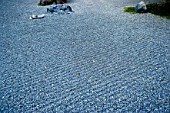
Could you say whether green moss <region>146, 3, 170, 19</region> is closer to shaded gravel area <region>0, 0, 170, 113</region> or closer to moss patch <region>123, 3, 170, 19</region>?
moss patch <region>123, 3, 170, 19</region>

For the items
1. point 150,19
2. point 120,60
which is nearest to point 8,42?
point 120,60

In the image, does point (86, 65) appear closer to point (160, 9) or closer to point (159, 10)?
point (159, 10)

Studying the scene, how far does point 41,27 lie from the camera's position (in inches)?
285

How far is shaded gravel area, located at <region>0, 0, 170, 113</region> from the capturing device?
10.4ft

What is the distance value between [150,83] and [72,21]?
5.24m

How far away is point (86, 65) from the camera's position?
4387 mm

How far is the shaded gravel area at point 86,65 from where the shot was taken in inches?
124

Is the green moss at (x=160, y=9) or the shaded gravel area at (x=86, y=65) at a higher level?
the green moss at (x=160, y=9)

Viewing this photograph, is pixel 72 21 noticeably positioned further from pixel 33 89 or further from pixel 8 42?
pixel 33 89

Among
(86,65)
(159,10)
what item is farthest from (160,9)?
(86,65)

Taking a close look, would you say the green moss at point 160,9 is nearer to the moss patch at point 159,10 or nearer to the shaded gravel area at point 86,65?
the moss patch at point 159,10

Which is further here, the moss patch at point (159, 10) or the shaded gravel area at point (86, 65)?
the moss patch at point (159, 10)

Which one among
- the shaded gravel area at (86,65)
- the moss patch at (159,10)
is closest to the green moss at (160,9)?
the moss patch at (159,10)

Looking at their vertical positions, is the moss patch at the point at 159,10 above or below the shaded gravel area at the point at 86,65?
above
